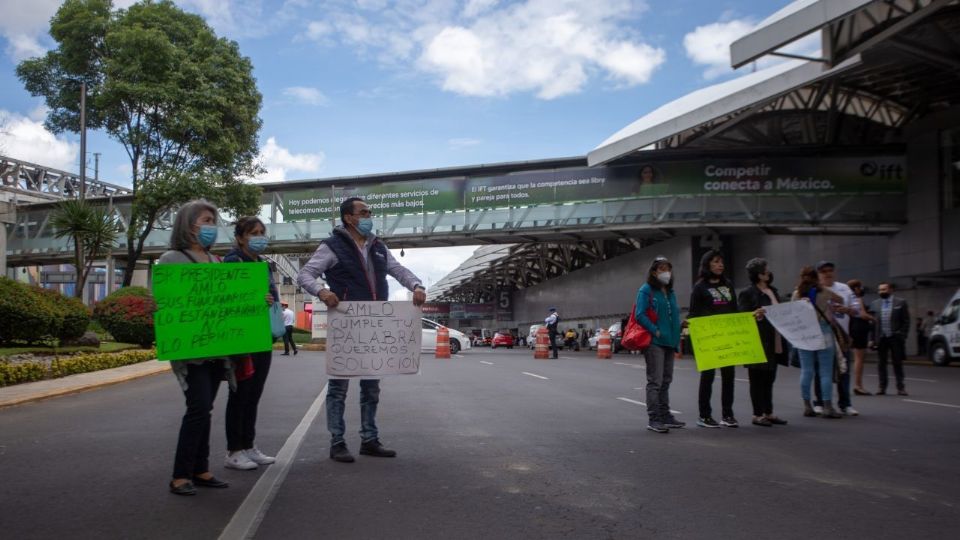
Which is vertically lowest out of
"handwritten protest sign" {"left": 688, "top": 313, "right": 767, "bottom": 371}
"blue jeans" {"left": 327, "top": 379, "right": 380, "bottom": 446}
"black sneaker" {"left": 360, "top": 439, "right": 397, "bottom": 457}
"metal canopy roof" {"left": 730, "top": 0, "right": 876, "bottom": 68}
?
"black sneaker" {"left": 360, "top": 439, "right": 397, "bottom": 457}

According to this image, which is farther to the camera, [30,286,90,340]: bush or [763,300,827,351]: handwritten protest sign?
[30,286,90,340]: bush

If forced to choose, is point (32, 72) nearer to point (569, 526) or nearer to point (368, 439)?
point (368, 439)

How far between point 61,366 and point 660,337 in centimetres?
1147

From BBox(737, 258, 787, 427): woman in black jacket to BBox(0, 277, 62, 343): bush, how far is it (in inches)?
576

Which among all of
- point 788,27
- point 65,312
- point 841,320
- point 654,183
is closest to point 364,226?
point 841,320

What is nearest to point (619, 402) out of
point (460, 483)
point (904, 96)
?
point (460, 483)

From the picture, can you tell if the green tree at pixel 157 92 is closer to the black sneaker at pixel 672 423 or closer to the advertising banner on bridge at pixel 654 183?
the advertising banner on bridge at pixel 654 183

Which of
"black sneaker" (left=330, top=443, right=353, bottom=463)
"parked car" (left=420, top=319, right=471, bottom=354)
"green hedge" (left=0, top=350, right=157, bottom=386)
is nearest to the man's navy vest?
"black sneaker" (left=330, top=443, right=353, bottom=463)

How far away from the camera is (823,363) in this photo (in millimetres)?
9211

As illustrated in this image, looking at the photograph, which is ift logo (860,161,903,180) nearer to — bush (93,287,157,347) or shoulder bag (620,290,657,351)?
bush (93,287,157,347)

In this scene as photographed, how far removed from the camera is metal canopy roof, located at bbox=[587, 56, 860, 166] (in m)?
23.6

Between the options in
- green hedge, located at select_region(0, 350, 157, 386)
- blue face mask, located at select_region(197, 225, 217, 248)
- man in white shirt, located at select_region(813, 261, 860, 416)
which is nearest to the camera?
blue face mask, located at select_region(197, 225, 217, 248)

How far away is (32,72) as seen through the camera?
31.8m

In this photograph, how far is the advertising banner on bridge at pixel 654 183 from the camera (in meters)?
32.2
